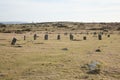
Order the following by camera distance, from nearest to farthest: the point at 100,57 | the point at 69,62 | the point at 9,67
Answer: the point at 9,67
the point at 69,62
the point at 100,57

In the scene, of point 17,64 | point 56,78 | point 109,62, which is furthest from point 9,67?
point 109,62

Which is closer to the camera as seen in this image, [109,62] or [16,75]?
[16,75]

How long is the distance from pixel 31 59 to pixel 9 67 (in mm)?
3130

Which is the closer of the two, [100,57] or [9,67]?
[9,67]

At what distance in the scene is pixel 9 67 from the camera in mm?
21906

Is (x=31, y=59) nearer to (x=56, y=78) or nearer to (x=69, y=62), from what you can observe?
(x=69, y=62)


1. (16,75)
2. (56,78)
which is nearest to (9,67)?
(16,75)

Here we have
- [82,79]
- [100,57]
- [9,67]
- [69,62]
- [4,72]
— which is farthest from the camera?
[100,57]

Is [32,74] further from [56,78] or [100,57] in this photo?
[100,57]

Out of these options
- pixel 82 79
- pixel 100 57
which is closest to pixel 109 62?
pixel 100 57

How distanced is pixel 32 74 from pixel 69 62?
14.8 ft

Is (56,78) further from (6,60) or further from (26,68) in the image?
(6,60)

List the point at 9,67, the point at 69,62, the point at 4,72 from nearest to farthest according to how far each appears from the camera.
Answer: the point at 4,72 < the point at 9,67 < the point at 69,62

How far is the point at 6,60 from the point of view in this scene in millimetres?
23953
